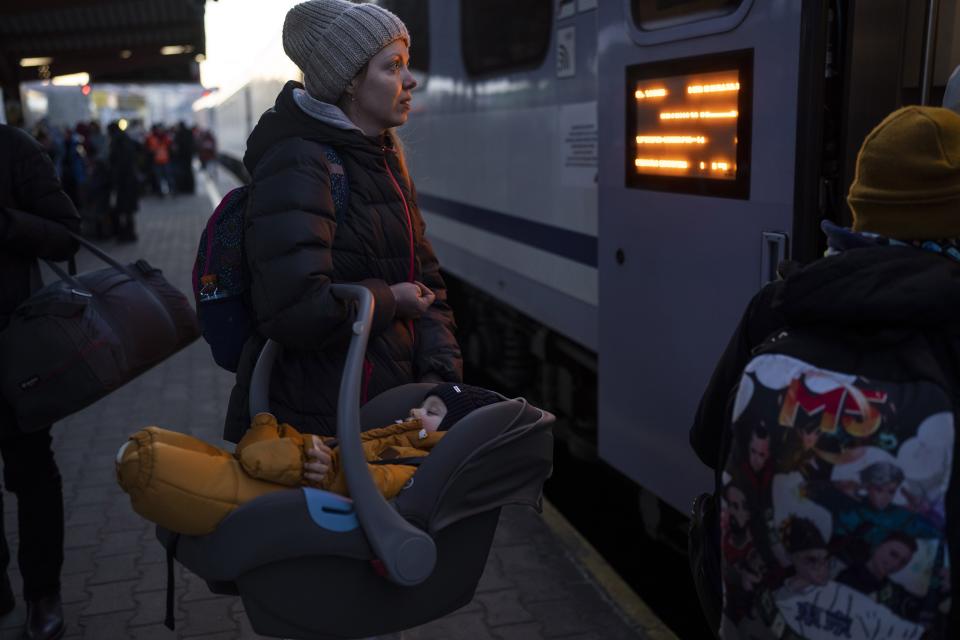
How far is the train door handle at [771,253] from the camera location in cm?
292

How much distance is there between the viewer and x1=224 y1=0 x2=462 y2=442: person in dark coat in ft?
6.68

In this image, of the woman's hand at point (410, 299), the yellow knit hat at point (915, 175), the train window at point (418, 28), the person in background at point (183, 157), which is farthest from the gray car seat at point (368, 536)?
the person in background at point (183, 157)

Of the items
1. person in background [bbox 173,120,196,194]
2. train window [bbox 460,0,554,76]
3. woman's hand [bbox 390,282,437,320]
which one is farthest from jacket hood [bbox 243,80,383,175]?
person in background [bbox 173,120,196,194]

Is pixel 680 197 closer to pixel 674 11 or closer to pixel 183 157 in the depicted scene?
pixel 674 11

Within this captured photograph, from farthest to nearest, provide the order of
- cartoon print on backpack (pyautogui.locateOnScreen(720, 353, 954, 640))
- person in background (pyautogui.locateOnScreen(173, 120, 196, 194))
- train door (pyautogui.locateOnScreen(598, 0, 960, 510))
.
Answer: person in background (pyautogui.locateOnScreen(173, 120, 196, 194)), train door (pyautogui.locateOnScreen(598, 0, 960, 510)), cartoon print on backpack (pyautogui.locateOnScreen(720, 353, 954, 640))

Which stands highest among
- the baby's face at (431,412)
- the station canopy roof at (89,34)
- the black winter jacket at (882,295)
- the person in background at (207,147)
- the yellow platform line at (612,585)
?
the station canopy roof at (89,34)

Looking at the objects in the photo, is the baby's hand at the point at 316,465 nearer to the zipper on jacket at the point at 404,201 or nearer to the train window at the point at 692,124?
the zipper on jacket at the point at 404,201

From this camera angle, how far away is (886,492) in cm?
155

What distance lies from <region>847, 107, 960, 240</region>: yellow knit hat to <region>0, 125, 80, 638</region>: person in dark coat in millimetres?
2518

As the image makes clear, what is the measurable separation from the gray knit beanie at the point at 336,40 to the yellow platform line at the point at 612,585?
2065mm

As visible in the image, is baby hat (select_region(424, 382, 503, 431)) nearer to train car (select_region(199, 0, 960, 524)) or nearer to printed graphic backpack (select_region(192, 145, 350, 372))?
printed graphic backpack (select_region(192, 145, 350, 372))

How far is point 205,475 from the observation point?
1.71 m

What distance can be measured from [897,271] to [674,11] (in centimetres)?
203

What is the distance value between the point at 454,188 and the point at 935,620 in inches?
205
